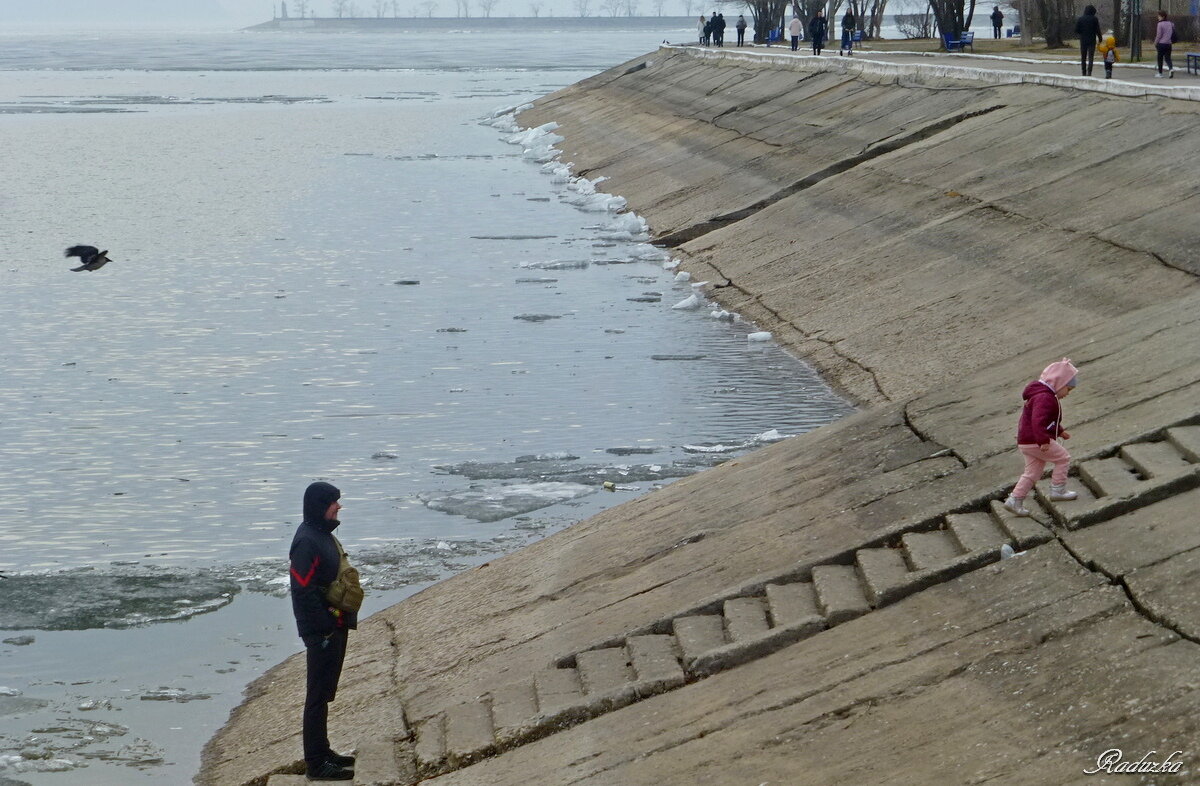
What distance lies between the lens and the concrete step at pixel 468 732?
327 inches

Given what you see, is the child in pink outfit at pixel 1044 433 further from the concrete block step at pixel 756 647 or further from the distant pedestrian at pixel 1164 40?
the distant pedestrian at pixel 1164 40

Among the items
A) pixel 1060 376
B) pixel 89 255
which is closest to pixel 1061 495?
pixel 1060 376

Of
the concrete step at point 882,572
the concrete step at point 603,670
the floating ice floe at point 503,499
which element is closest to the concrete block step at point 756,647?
the concrete step at point 882,572

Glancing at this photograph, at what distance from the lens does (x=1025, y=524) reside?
8.65 metres

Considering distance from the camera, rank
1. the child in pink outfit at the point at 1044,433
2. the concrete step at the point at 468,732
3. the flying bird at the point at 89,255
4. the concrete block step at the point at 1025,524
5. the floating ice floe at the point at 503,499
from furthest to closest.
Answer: the flying bird at the point at 89,255
the floating ice floe at the point at 503,499
the child in pink outfit at the point at 1044,433
the concrete block step at the point at 1025,524
the concrete step at the point at 468,732

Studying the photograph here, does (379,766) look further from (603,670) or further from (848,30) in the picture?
(848,30)

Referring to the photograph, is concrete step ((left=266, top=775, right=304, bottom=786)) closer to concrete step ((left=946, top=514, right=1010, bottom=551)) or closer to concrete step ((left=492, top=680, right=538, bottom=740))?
concrete step ((left=492, top=680, right=538, bottom=740))

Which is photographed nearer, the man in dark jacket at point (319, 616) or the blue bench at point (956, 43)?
the man in dark jacket at point (319, 616)

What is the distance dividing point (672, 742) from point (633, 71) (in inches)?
2473

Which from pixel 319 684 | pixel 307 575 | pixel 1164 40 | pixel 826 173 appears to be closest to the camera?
pixel 307 575

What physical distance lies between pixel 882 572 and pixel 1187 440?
212 cm

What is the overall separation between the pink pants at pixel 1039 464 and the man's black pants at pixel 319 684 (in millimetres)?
4013

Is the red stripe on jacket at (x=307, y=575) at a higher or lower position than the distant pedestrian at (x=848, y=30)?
lower

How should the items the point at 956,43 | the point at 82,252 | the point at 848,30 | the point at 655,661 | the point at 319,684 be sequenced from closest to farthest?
the point at 319,684 < the point at 655,661 < the point at 82,252 < the point at 956,43 < the point at 848,30
